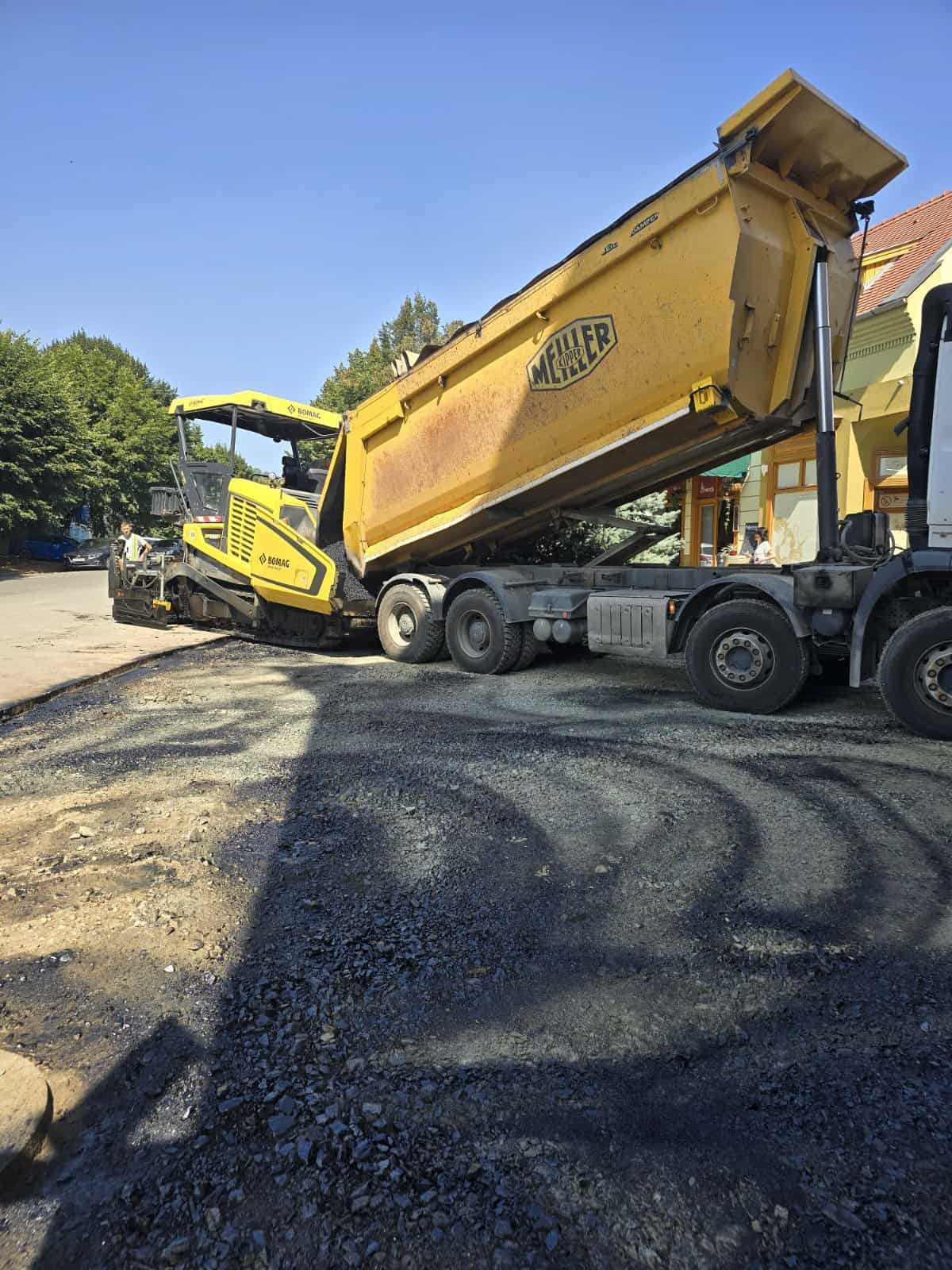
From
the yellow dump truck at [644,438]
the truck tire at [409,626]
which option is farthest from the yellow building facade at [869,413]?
the truck tire at [409,626]

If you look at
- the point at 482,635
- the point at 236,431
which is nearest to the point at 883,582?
the point at 482,635

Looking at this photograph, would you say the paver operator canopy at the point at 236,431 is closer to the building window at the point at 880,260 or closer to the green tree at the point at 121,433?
the building window at the point at 880,260

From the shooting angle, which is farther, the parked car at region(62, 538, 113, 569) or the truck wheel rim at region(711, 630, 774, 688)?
the parked car at region(62, 538, 113, 569)

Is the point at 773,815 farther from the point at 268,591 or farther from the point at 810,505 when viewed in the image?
the point at 810,505

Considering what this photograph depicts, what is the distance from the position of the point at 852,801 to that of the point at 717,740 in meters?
1.34

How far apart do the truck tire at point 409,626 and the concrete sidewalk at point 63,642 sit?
2923 millimetres

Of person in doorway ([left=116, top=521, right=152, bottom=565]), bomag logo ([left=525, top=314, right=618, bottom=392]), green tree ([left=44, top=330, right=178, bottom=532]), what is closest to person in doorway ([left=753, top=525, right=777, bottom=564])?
bomag logo ([left=525, top=314, right=618, bottom=392])

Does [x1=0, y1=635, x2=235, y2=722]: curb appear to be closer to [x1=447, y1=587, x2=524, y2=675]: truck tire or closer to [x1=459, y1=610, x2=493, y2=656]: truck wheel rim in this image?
[x1=447, y1=587, x2=524, y2=675]: truck tire

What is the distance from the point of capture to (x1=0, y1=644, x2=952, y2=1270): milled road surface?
170 centimetres

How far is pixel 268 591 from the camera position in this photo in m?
10.4

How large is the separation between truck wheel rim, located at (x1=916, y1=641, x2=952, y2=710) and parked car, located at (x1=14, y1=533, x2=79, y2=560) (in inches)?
1329

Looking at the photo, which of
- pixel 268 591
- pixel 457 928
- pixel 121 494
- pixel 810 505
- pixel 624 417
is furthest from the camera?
pixel 121 494

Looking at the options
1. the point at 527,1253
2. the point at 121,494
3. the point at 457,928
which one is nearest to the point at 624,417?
the point at 457,928

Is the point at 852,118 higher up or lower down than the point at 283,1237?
higher up
